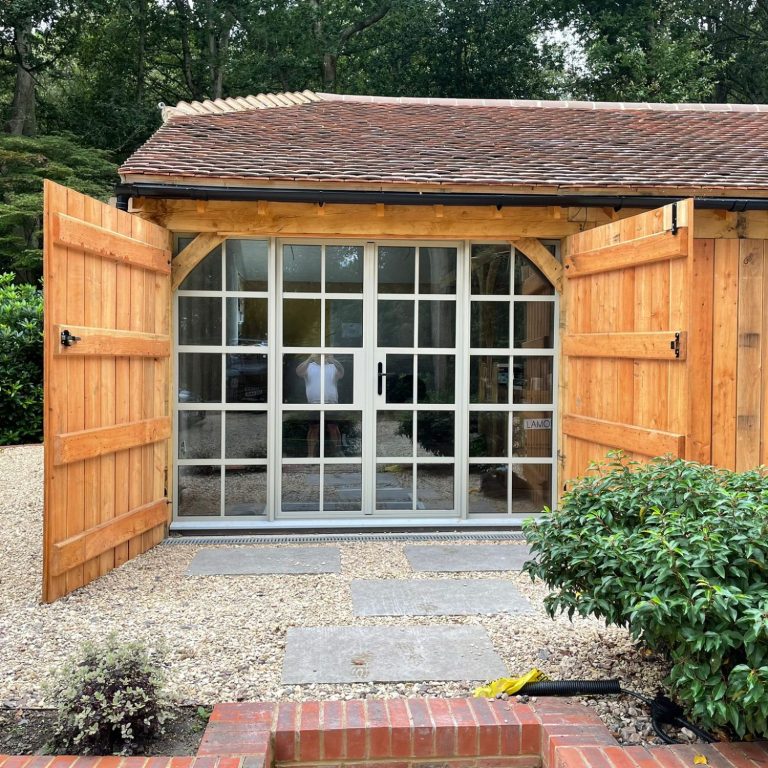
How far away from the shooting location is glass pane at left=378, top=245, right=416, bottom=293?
6.42 metres

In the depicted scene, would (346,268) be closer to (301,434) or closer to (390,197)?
(390,197)

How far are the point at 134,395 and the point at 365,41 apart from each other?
19.5 meters

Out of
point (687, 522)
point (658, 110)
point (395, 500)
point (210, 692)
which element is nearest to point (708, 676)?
point (687, 522)

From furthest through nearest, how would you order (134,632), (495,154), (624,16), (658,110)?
(624,16) < (658,110) < (495,154) < (134,632)

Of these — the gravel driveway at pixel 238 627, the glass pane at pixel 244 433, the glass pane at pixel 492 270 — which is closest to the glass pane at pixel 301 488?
the glass pane at pixel 244 433

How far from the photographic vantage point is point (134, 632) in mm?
3949

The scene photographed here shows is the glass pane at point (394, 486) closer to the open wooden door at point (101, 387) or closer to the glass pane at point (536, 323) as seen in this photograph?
the glass pane at point (536, 323)

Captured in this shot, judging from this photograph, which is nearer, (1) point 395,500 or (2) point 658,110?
(1) point 395,500

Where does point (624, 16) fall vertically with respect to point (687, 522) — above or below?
above

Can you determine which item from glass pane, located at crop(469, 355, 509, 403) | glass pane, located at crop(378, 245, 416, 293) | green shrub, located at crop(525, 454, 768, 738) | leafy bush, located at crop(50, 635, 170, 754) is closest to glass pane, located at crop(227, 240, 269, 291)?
glass pane, located at crop(378, 245, 416, 293)

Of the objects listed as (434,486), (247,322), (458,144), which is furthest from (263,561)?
(458,144)

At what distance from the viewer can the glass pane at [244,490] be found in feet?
21.0

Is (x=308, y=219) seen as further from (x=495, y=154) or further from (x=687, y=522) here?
(x=687, y=522)

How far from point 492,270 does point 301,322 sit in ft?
5.74
